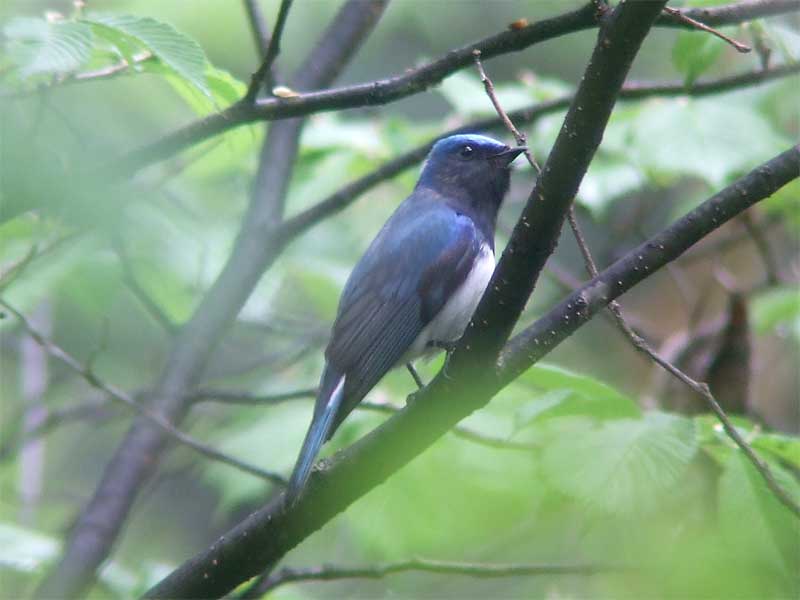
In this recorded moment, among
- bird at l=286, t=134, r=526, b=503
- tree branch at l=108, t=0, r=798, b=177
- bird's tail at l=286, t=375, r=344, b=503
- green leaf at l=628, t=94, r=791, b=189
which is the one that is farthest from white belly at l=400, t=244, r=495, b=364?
tree branch at l=108, t=0, r=798, b=177

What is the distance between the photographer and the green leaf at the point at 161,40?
272 centimetres

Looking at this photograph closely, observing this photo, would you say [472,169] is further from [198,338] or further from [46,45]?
[46,45]

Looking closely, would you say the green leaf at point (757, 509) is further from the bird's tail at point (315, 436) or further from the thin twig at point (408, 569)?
the bird's tail at point (315, 436)

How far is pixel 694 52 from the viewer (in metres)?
3.85

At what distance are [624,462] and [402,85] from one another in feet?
4.55

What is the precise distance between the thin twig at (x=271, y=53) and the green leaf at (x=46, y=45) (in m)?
0.56

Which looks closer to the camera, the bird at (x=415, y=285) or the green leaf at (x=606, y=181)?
the bird at (x=415, y=285)

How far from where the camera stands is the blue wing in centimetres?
413

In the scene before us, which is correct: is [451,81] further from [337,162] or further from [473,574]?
[473,574]

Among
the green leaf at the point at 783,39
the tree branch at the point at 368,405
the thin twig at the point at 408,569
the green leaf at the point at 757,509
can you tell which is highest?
the green leaf at the point at 783,39

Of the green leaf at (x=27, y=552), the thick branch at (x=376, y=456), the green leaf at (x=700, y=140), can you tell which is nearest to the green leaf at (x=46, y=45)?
the thick branch at (x=376, y=456)

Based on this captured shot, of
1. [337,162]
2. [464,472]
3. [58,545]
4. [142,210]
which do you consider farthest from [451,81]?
[58,545]

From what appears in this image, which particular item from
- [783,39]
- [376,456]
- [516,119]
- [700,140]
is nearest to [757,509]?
[376,456]

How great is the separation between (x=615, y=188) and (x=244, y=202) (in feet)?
8.64
